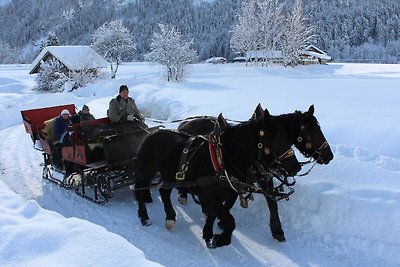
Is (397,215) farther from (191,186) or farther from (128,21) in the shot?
(128,21)

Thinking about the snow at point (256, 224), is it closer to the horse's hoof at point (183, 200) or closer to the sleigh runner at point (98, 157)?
the horse's hoof at point (183, 200)

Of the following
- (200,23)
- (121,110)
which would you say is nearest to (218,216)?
(121,110)

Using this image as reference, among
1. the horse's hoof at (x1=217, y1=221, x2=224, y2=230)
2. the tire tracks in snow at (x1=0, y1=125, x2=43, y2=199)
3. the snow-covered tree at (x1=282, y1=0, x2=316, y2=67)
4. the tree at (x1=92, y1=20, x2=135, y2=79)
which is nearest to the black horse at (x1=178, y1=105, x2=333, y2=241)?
the horse's hoof at (x1=217, y1=221, x2=224, y2=230)

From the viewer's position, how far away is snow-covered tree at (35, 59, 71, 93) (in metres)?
39.2

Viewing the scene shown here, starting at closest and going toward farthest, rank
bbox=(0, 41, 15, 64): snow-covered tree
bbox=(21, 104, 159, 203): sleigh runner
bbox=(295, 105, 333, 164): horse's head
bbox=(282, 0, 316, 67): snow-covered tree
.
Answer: bbox=(295, 105, 333, 164): horse's head < bbox=(21, 104, 159, 203): sleigh runner < bbox=(282, 0, 316, 67): snow-covered tree < bbox=(0, 41, 15, 64): snow-covered tree

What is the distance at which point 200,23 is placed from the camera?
10688cm

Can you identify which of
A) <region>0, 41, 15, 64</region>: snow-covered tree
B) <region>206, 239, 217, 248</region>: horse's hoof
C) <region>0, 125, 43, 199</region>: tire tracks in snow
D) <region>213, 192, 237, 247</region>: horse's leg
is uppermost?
<region>0, 41, 15, 64</region>: snow-covered tree

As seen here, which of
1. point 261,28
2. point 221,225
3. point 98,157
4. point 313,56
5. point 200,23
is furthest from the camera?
point 200,23

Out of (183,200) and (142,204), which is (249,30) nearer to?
(183,200)

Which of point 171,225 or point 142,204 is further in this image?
point 142,204

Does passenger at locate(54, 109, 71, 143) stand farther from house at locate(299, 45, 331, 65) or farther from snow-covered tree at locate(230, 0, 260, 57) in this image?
house at locate(299, 45, 331, 65)

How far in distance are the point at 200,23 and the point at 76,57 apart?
2638 inches

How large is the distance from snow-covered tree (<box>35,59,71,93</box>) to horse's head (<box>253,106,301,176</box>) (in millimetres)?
35895

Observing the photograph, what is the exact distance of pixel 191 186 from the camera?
6184mm
